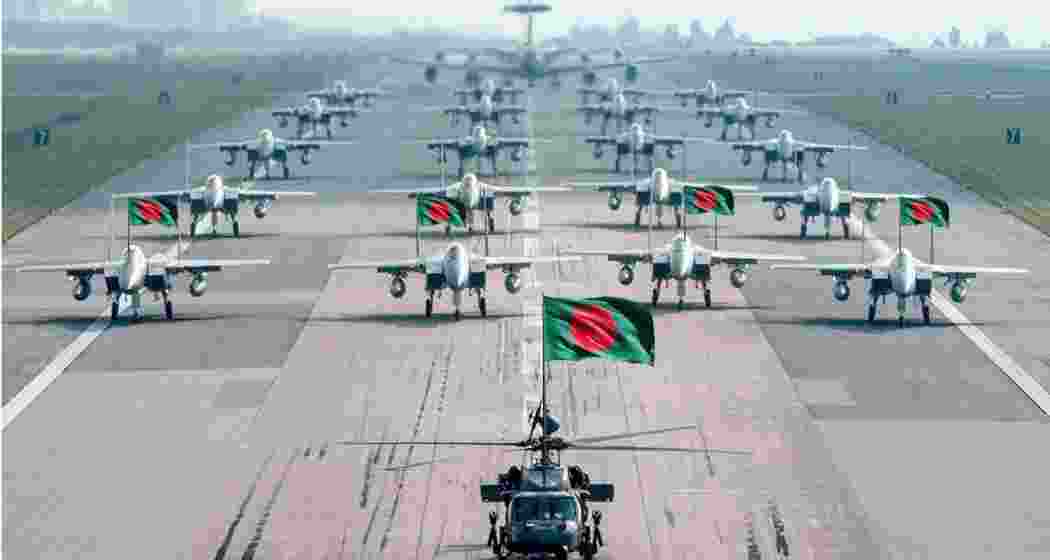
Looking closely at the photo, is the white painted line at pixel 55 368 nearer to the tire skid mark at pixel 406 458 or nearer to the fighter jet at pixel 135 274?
the fighter jet at pixel 135 274

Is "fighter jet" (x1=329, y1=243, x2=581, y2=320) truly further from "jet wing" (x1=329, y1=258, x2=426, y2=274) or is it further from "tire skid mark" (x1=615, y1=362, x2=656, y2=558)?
"tire skid mark" (x1=615, y1=362, x2=656, y2=558)

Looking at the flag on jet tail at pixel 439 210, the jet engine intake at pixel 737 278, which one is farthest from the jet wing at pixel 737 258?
the flag on jet tail at pixel 439 210

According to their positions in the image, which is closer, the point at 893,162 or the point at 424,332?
the point at 424,332

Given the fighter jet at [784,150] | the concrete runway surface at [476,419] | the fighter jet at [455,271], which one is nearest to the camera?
the concrete runway surface at [476,419]

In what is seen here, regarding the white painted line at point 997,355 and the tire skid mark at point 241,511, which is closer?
the tire skid mark at point 241,511

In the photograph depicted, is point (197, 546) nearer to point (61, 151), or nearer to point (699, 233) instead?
point (699, 233)

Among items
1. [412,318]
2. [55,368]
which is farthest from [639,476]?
[412,318]

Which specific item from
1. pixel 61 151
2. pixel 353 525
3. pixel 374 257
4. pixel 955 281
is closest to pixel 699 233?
pixel 374 257
